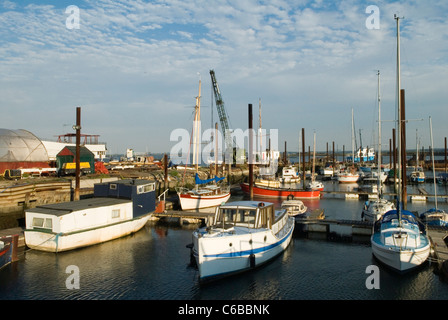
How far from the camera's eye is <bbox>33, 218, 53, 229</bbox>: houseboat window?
22.5 meters

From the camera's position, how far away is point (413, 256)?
18.5 metres

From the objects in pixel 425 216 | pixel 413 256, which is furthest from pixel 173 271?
pixel 425 216

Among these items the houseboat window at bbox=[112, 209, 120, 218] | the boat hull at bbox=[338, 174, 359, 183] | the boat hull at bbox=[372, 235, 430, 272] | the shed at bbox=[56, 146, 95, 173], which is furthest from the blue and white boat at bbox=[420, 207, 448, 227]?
the boat hull at bbox=[338, 174, 359, 183]

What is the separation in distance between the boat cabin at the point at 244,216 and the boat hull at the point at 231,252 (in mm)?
622

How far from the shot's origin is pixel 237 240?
18156mm

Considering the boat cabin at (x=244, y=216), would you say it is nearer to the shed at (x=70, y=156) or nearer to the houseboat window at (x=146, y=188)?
the houseboat window at (x=146, y=188)

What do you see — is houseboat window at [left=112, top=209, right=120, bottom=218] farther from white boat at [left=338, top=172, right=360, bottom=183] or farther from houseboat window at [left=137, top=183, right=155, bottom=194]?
white boat at [left=338, top=172, right=360, bottom=183]

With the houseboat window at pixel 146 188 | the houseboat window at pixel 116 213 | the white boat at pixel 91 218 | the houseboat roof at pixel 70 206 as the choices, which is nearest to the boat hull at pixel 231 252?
the white boat at pixel 91 218

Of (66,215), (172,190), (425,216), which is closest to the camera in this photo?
(66,215)

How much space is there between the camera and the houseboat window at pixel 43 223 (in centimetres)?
2248

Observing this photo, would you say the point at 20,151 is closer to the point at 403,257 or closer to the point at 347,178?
the point at 403,257
